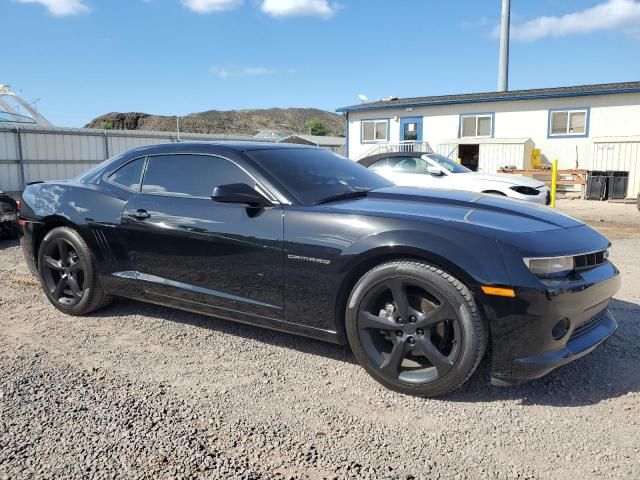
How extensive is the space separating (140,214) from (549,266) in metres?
2.84

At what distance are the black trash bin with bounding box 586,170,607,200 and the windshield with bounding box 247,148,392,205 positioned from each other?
1524 cm

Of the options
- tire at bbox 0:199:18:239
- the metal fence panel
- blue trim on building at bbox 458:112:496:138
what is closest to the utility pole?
blue trim on building at bbox 458:112:496:138

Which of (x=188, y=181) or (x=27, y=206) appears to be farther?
(x=27, y=206)

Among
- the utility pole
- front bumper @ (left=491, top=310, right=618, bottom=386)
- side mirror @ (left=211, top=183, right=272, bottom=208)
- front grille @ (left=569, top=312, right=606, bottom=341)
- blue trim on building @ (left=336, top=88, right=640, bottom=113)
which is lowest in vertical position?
front bumper @ (left=491, top=310, right=618, bottom=386)

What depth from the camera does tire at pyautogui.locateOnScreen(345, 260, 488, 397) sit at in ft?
9.33

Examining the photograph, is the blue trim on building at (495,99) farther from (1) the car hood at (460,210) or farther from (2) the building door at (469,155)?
(1) the car hood at (460,210)

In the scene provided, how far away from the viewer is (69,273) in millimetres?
4473

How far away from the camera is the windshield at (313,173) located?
3.63 meters

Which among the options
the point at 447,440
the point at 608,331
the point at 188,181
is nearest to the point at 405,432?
the point at 447,440

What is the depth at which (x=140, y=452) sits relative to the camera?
2475 mm

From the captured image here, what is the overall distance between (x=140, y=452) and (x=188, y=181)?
205cm

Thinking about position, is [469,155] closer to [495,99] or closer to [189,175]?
[495,99]

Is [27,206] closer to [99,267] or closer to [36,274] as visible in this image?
[36,274]

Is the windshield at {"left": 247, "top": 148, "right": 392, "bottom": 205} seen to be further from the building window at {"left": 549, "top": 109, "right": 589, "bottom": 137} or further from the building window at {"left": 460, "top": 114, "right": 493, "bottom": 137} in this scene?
the building window at {"left": 460, "top": 114, "right": 493, "bottom": 137}
